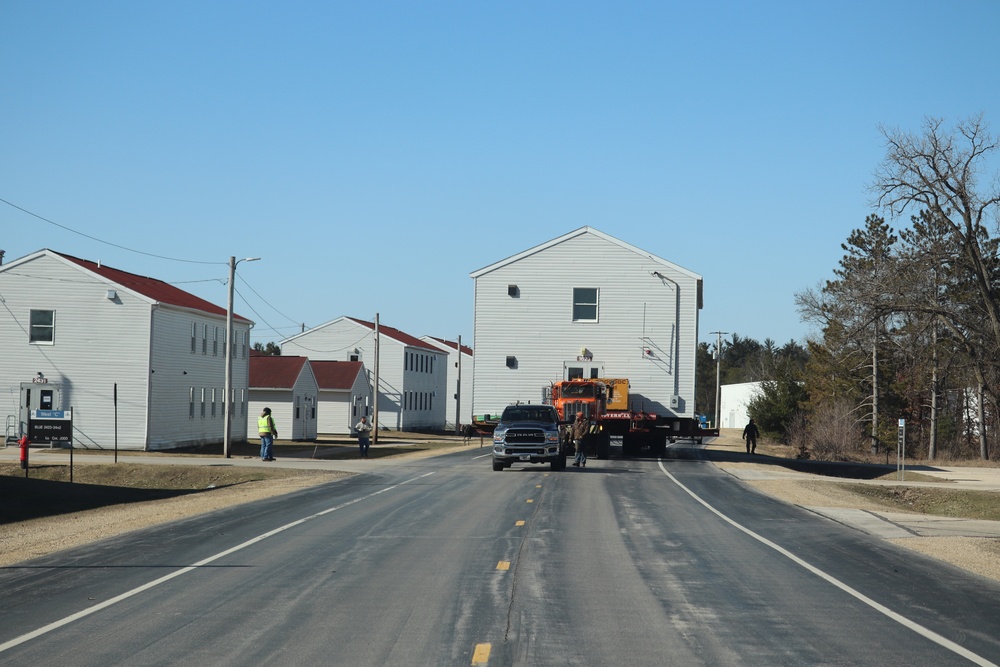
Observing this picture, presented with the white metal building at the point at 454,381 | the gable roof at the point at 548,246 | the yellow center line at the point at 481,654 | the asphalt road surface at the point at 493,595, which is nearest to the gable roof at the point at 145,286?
the gable roof at the point at 548,246

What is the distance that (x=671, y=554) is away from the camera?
1498 cm

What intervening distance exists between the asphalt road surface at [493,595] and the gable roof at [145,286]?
2868 centimetres

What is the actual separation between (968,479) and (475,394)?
1865 cm

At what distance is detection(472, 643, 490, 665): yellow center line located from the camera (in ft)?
27.5

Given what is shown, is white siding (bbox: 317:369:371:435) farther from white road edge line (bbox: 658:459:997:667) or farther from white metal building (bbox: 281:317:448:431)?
white road edge line (bbox: 658:459:997:667)

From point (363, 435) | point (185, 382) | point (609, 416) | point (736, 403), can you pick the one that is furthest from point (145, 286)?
point (736, 403)

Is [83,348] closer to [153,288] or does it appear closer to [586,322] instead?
[153,288]

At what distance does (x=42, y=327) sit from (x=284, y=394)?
17.1m

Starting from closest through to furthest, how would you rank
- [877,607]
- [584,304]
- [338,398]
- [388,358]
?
[877,607], [584,304], [338,398], [388,358]

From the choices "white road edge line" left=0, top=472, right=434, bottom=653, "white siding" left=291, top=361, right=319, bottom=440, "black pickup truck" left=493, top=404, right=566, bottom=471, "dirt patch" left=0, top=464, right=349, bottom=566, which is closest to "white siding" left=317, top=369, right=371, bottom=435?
"white siding" left=291, top=361, right=319, bottom=440

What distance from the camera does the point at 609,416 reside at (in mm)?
40594

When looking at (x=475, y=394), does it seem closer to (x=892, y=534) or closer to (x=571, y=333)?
(x=571, y=333)

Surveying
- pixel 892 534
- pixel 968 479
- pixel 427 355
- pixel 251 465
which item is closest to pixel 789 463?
pixel 968 479

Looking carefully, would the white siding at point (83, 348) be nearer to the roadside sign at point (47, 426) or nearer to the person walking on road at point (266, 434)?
the person walking on road at point (266, 434)
